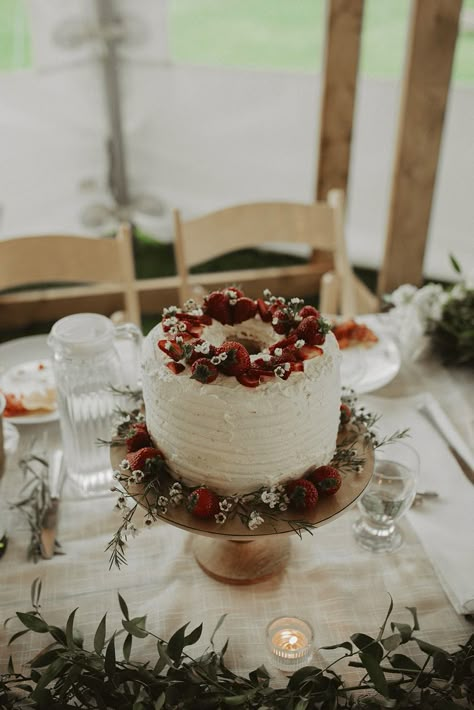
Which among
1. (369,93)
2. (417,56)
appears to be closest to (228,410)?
(417,56)

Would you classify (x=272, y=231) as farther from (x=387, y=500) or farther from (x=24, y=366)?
(x=387, y=500)

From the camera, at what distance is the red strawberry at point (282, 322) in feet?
4.07

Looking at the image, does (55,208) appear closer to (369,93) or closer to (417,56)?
(369,93)

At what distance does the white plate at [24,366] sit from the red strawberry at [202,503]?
1.82ft

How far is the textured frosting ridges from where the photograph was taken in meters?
1.11

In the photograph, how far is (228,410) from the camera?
1100mm

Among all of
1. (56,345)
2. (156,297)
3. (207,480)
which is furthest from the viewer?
(156,297)

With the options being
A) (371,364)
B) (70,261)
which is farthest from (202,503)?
(70,261)

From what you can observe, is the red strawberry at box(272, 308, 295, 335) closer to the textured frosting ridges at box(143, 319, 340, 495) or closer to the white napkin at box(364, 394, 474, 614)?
the textured frosting ridges at box(143, 319, 340, 495)

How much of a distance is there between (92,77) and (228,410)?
11.1 ft

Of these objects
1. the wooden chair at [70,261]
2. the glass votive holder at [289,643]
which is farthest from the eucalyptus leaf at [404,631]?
the wooden chair at [70,261]

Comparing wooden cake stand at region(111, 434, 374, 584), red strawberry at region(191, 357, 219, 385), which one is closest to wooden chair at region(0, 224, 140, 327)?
wooden cake stand at region(111, 434, 374, 584)

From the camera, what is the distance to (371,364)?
1756mm

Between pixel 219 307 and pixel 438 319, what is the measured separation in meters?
0.76
